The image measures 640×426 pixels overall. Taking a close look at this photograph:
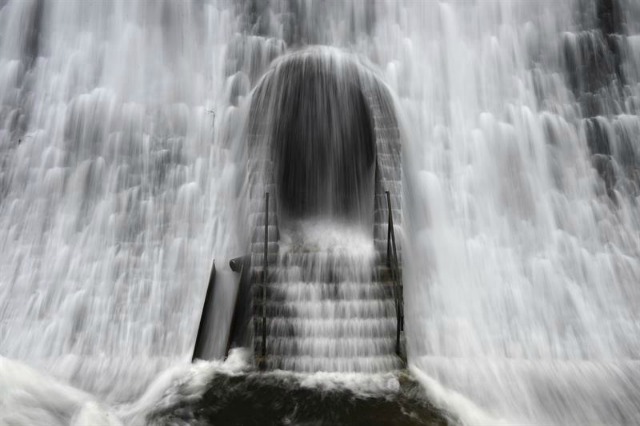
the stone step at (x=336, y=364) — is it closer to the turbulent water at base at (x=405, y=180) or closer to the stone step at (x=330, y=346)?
the stone step at (x=330, y=346)

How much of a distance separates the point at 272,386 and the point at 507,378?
3197 mm

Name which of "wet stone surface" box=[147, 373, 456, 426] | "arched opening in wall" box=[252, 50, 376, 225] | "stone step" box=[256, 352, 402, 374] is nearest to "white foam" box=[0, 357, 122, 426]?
"wet stone surface" box=[147, 373, 456, 426]

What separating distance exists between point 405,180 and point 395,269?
2.03 meters

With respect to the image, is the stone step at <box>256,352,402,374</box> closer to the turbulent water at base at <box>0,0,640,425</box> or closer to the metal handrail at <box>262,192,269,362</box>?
the metal handrail at <box>262,192,269,362</box>

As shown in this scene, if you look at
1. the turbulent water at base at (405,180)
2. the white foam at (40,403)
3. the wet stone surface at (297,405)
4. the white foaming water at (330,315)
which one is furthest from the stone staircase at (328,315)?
the white foam at (40,403)

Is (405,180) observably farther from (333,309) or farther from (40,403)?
→ (40,403)

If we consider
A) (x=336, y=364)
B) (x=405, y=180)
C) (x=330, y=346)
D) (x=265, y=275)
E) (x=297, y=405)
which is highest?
(x=405, y=180)

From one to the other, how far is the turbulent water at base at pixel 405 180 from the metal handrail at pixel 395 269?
61 cm

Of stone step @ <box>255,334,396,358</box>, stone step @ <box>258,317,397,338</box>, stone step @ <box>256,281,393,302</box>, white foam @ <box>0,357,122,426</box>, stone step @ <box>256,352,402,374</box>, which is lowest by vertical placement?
white foam @ <box>0,357,122,426</box>

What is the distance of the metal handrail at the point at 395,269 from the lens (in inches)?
262

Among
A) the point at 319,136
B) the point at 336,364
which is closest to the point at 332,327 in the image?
the point at 336,364

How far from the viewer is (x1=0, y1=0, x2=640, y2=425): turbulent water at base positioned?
24.9 feet

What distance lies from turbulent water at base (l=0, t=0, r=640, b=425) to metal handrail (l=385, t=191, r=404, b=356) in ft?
2.02

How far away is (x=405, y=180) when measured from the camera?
8617mm
